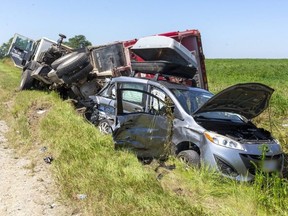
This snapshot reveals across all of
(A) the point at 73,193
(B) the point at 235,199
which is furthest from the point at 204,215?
(A) the point at 73,193

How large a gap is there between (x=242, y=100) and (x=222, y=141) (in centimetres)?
91

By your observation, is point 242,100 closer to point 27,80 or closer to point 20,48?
point 27,80

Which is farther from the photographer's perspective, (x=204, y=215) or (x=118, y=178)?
(x=118, y=178)

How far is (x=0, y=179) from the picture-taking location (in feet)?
18.8

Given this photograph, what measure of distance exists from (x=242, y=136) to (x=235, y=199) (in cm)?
157

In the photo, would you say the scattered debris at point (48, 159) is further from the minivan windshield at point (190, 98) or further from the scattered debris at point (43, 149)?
the minivan windshield at point (190, 98)

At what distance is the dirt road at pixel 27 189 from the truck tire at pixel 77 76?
3.96 metres

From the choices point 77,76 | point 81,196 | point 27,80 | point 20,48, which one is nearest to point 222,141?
point 81,196

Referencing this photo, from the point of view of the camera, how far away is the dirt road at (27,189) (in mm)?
4547

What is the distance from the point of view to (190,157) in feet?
18.9

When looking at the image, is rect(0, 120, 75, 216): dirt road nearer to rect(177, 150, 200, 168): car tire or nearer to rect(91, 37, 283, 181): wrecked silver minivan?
rect(91, 37, 283, 181): wrecked silver minivan

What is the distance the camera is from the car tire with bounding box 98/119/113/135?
759 centimetres

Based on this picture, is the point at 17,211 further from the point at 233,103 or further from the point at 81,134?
the point at 233,103

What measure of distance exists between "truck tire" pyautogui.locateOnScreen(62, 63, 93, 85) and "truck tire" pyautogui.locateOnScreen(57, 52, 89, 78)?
8 centimetres
